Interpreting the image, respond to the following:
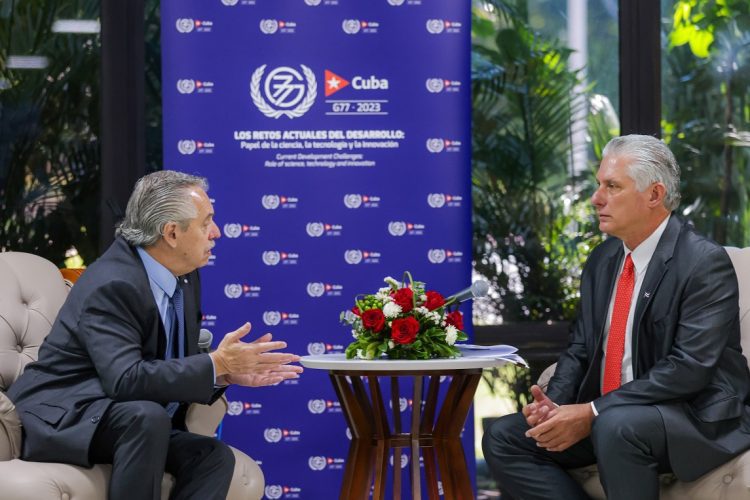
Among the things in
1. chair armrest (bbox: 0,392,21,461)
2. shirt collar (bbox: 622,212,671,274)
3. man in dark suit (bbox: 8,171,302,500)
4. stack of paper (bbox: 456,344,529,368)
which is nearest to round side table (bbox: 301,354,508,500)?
stack of paper (bbox: 456,344,529,368)

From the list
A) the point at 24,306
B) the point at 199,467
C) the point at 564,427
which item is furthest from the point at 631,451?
the point at 24,306

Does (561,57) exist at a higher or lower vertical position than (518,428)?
higher

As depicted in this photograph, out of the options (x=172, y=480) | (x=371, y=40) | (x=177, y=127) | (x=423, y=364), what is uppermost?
(x=371, y=40)

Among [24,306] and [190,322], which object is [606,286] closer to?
[190,322]

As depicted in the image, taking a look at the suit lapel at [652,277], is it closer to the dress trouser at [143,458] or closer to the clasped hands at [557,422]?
the clasped hands at [557,422]

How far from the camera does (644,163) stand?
3863 mm

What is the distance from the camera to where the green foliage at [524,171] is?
5.50 metres

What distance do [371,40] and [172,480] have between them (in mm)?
2311

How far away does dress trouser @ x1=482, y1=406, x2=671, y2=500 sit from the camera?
3445 mm

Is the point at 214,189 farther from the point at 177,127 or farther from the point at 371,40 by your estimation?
the point at 371,40

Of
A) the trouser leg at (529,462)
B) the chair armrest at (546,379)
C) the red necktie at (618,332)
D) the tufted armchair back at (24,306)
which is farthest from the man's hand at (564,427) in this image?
the tufted armchair back at (24,306)

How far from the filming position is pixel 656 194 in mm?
3863

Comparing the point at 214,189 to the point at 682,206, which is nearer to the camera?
the point at 214,189

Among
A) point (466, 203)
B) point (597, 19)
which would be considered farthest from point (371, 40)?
point (597, 19)
